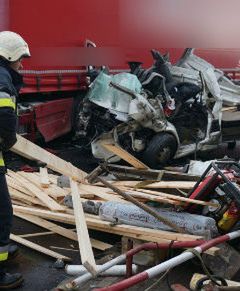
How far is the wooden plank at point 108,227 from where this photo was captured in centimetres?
444

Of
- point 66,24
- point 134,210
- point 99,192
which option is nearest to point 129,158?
point 99,192

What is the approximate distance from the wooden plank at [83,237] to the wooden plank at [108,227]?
0.72 ft

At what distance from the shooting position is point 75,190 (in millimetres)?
5234

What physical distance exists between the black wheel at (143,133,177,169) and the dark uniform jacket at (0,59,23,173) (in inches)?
154

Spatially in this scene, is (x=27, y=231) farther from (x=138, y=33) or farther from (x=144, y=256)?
(x=138, y=33)

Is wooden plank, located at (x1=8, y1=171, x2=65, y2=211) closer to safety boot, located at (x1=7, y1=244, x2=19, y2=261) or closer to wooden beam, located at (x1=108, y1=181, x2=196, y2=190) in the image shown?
safety boot, located at (x1=7, y1=244, x2=19, y2=261)

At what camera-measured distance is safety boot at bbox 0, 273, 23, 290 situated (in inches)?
164

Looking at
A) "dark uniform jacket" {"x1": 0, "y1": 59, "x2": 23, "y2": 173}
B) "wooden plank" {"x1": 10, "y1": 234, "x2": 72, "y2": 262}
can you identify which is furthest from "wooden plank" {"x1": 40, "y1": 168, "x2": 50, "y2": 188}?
"dark uniform jacket" {"x1": 0, "y1": 59, "x2": 23, "y2": 173}

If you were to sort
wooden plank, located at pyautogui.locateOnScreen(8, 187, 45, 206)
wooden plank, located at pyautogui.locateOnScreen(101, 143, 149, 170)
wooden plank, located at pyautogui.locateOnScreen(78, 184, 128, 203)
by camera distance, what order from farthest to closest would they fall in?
wooden plank, located at pyautogui.locateOnScreen(101, 143, 149, 170), wooden plank, located at pyautogui.locateOnScreen(8, 187, 45, 206), wooden plank, located at pyautogui.locateOnScreen(78, 184, 128, 203)

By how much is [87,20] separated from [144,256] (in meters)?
5.79

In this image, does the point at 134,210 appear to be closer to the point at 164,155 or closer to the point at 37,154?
the point at 37,154

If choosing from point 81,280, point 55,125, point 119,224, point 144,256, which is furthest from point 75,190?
point 55,125

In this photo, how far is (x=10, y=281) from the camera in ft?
13.8

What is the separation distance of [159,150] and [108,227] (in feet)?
10.5
